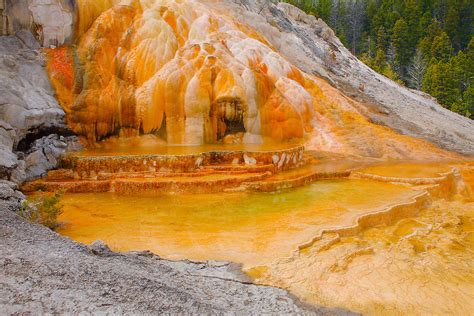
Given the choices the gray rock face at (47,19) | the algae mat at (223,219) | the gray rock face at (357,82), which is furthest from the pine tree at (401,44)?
the algae mat at (223,219)

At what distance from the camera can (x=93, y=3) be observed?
12.4 meters

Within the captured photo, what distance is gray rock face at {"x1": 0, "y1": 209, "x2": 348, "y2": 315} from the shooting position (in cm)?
302

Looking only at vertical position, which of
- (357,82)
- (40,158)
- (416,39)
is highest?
(416,39)

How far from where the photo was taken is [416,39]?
3425 cm

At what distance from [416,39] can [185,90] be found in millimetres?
28538

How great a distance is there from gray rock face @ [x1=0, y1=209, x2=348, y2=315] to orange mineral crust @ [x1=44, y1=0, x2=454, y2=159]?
7130 millimetres

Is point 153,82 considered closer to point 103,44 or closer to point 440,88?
point 103,44

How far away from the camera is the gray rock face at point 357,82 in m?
14.4

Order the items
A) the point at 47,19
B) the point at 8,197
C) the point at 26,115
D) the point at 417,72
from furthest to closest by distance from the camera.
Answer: the point at 417,72, the point at 47,19, the point at 26,115, the point at 8,197

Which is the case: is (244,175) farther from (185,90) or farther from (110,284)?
(110,284)

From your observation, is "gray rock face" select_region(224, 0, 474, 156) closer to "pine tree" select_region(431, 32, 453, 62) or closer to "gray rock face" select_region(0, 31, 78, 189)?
"gray rock face" select_region(0, 31, 78, 189)

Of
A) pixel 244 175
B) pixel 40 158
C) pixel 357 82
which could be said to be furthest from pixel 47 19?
pixel 357 82

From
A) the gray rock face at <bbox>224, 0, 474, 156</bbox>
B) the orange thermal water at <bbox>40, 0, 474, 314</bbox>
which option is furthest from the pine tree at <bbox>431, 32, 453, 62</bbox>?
the orange thermal water at <bbox>40, 0, 474, 314</bbox>

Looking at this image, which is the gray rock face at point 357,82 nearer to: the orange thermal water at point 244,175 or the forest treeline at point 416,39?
the orange thermal water at point 244,175
